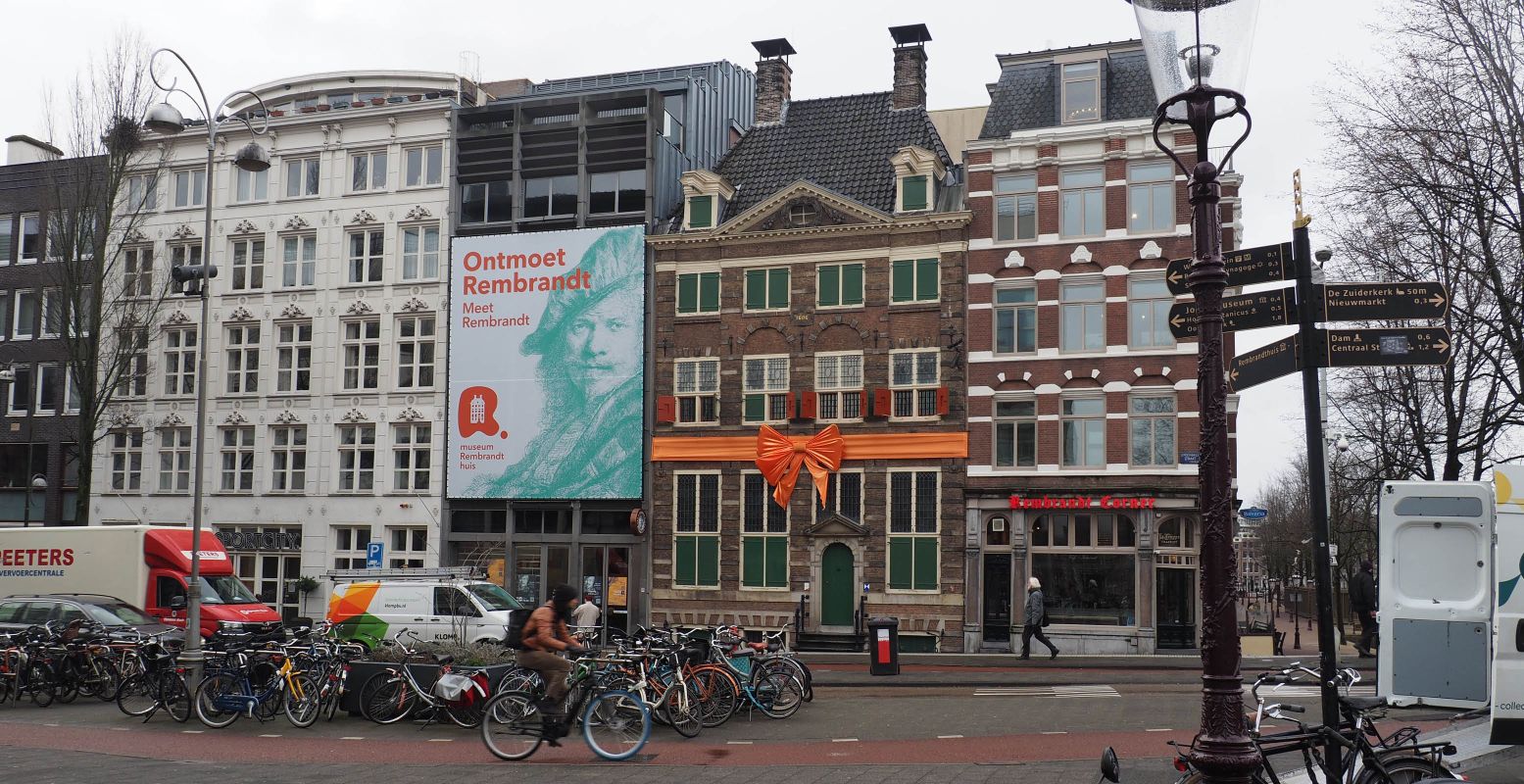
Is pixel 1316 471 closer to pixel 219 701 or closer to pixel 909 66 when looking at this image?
pixel 219 701

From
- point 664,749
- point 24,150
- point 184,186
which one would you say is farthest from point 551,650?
point 24,150

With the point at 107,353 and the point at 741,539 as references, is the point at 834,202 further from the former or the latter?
the point at 107,353

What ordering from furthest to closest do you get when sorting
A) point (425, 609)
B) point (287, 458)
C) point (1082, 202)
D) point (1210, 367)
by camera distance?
point (287, 458) < point (1082, 202) < point (425, 609) < point (1210, 367)

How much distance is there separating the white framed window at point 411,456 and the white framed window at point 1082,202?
19.0m

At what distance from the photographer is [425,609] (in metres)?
25.3

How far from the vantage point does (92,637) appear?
2009 centimetres

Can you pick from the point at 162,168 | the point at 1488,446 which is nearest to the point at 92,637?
the point at 162,168

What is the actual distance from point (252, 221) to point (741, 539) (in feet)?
63.0

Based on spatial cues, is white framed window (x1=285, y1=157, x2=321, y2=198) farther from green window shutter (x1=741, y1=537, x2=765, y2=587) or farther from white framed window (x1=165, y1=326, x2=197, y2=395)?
green window shutter (x1=741, y1=537, x2=765, y2=587)

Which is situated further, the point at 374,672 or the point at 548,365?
the point at 548,365

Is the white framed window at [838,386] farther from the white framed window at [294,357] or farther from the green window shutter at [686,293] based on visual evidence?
the white framed window at [294,357]

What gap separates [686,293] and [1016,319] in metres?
9.05

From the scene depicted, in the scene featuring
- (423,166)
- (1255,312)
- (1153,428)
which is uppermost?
(423,166)

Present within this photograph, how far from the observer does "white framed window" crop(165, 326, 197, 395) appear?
134ft
